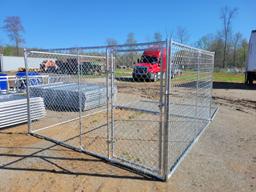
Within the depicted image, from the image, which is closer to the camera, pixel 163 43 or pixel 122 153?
pixel 163 43

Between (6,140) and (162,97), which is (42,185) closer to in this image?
A: (162,97)

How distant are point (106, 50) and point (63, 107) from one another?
5662mm

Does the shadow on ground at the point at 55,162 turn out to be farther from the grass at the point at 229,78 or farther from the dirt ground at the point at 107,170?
the grass at the point at 229,78

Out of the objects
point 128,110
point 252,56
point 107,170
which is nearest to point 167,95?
point 107,170

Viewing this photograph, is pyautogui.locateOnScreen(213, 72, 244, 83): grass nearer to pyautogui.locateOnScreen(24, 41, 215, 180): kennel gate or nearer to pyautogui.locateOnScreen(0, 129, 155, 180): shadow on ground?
pyautogui.locateOnScreen(24, 41, 215, 180): kennel gate

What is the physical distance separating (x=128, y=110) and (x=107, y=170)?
197 inches

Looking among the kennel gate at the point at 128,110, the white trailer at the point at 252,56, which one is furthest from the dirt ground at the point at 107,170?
the white trailer at the point at 252,56

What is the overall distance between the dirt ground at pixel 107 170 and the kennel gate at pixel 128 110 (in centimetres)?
23

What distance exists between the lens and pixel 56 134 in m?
6.06

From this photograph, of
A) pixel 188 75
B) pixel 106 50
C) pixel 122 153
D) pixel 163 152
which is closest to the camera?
pixel 163 152

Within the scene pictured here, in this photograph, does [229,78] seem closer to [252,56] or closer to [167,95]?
[252,56]

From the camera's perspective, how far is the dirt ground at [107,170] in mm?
3580

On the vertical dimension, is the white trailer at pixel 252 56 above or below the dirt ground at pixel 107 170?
above

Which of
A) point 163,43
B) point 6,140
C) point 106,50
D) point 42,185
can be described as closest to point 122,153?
point 42,185
